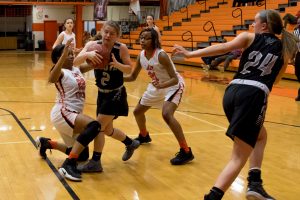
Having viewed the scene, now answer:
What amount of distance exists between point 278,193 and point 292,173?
0.70 m

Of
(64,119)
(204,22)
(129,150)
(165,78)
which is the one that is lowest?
(129,150)

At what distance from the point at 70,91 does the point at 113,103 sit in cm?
46

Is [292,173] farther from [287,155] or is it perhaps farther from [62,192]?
[62,192]

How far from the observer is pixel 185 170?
16.0ft

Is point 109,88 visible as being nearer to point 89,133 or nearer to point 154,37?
point 89,133

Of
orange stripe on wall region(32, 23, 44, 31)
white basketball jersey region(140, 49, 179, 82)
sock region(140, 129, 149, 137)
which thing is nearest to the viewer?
white basketball jersey region(140, 49, 179, 82)

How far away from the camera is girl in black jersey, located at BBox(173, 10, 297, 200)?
11.4 ft

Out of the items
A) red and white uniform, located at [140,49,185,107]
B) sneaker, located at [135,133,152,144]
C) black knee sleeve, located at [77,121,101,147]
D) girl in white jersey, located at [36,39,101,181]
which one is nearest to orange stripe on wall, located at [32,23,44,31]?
sneaker, located at [135,133,152,144]

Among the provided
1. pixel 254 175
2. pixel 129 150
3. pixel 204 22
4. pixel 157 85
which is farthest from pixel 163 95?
pixel 204 22

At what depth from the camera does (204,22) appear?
21453mm

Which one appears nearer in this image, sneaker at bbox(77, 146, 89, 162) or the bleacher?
sneaker at bbox(77, 146, 89, 162)

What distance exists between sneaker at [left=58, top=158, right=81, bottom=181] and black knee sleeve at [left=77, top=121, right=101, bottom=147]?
22 centimetres

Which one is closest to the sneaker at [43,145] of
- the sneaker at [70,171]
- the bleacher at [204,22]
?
the sneaker at [70,171]

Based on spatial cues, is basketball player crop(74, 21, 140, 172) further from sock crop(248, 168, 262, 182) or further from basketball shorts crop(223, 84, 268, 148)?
sock crop(248, 168, 262, 182)
